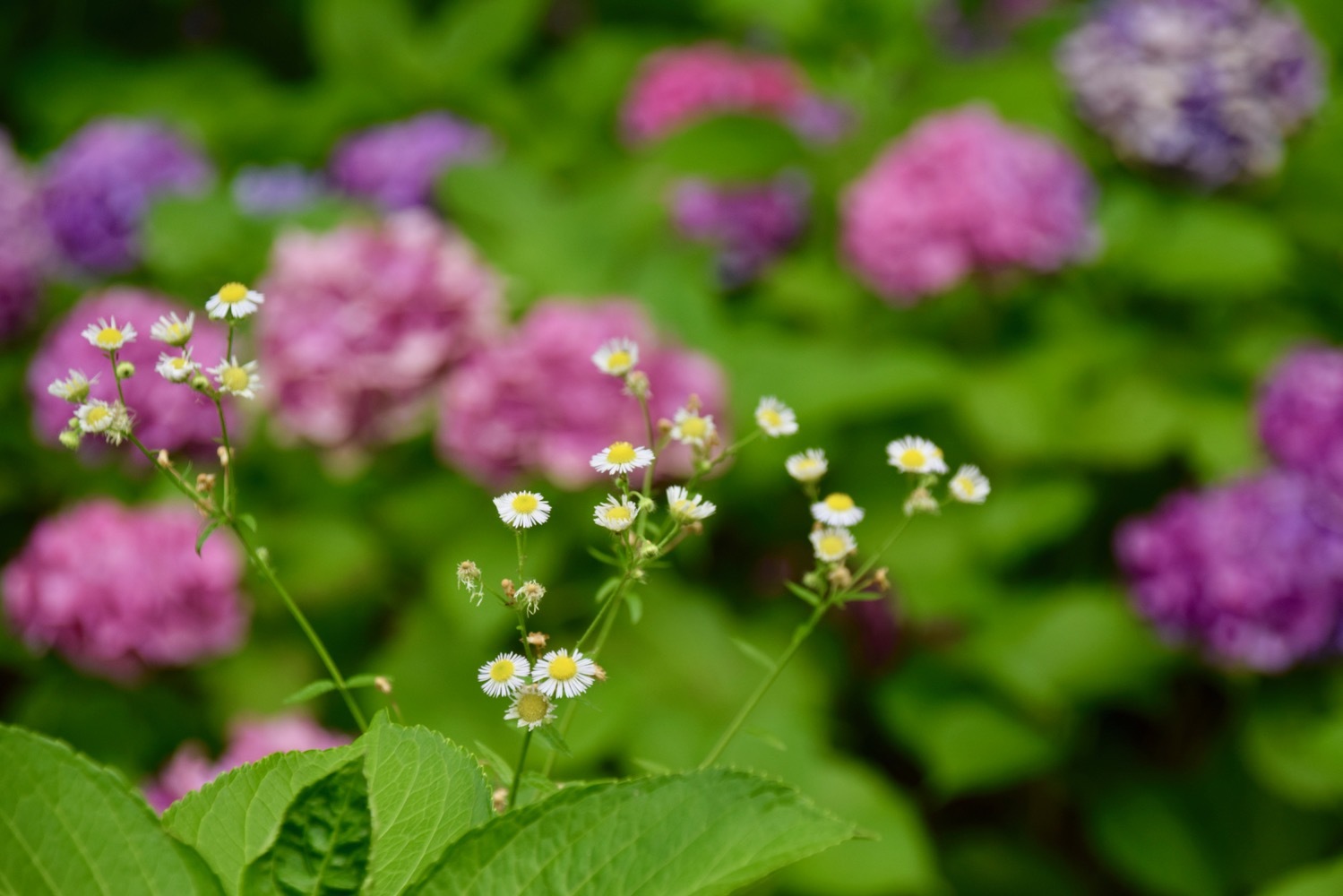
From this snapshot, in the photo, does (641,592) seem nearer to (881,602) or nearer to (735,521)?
(735,521)

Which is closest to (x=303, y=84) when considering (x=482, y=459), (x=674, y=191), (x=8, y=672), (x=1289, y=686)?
(x=674, y=191)

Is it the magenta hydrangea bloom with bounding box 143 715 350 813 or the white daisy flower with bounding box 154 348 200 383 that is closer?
the white daisy flower with bounding box 154 348 200 383

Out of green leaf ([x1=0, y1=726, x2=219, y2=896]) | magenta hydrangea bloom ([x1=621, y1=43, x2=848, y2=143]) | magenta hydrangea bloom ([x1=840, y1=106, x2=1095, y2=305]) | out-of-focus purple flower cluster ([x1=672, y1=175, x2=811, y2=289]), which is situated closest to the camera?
green leaf ([x1=0, y1=726, x2=219, y2=896])

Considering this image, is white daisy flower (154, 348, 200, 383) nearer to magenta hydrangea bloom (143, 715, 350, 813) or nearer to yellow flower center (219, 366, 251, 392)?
yellow flower center (219, 366, 251, 392)

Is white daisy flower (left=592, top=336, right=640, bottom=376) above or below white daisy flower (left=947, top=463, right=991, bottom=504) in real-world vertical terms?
above

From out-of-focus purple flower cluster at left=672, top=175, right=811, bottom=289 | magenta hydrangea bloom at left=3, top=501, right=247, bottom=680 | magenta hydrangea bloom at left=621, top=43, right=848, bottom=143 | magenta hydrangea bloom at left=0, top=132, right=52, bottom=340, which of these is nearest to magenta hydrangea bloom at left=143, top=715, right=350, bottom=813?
magenta hydrangea bloom at left=3, top=501, right=247, bottom=680

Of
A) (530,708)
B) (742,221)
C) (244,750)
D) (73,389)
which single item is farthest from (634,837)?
(742,221)

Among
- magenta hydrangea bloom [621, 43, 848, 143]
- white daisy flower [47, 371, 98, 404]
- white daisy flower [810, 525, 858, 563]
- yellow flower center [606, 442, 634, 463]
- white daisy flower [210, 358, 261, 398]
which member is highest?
white daisy flower [210, 358, 261, 398]
